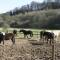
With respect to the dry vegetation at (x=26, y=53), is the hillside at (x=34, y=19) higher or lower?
lower

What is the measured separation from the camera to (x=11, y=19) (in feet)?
253

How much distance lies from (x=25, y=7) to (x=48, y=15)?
16.0m

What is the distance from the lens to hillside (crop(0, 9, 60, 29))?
64544mm

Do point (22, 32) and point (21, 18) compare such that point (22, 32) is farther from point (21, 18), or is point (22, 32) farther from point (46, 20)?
point (21, 18)

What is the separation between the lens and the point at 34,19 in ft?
250

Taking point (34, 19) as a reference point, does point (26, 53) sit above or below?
above

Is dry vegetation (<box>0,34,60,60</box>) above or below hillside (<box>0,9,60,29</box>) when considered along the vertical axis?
above

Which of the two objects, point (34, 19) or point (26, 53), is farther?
point (34, 19)

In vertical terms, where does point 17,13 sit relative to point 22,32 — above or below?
below

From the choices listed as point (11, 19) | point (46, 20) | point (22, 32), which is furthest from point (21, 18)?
point (22, 32)

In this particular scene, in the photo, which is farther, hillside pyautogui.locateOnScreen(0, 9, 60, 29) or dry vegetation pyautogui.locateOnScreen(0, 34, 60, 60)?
hillside pyautogui.locateOnScreen(0, 9, 60, 29)

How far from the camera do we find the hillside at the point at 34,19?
6454 centimetres

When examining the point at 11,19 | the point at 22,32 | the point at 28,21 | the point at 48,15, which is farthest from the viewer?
the point at 11,19

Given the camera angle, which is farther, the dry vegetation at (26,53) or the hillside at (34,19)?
the hillside at (34,19)
